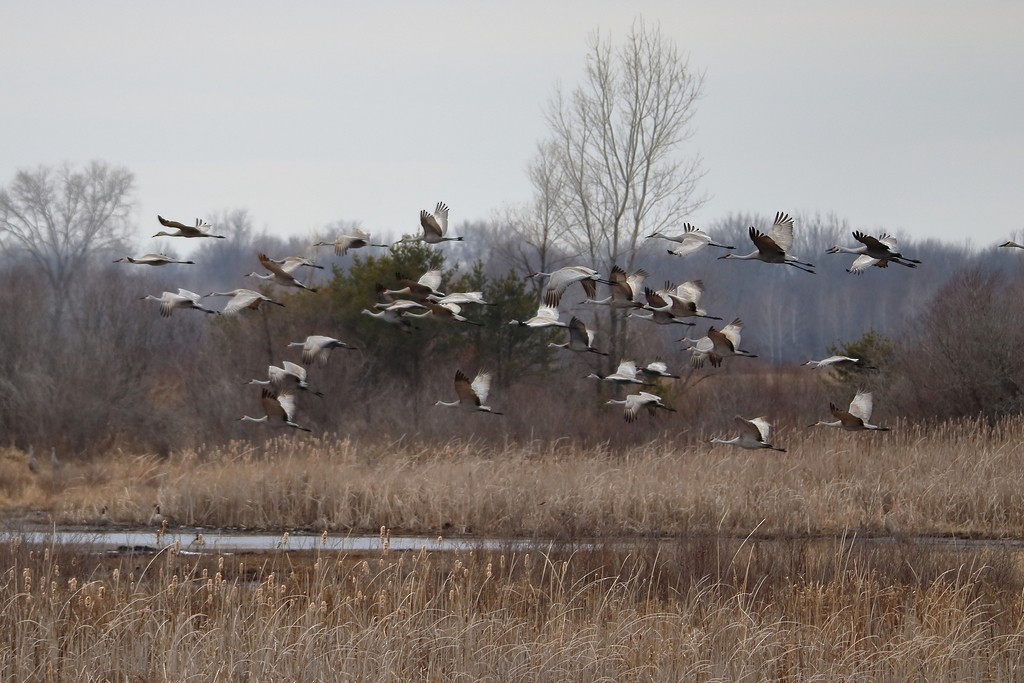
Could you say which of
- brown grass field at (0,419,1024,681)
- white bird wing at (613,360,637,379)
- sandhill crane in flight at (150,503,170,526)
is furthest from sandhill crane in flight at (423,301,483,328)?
sandhill crane in flight at (150,503,170,526)

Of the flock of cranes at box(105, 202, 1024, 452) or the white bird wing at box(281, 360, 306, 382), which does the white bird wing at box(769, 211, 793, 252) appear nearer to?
the flock of cranes at box(105, 202, 1024, 452)

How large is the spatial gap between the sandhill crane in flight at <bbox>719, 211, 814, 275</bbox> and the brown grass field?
3.10m

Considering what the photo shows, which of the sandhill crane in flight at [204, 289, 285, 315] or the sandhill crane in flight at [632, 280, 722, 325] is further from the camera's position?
the sandhill crane in flight at [204, 289, 285, 315]

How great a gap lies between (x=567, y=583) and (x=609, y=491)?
6.57 metres

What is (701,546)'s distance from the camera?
13734 millimetres

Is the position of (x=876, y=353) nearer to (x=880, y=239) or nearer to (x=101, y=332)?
(x=880, y=239)

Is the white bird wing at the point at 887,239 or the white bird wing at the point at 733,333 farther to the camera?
the white bird wing at the point at 733,333

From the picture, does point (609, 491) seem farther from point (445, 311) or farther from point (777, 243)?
point (777, 243)

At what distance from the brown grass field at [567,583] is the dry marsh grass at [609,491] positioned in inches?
2.1

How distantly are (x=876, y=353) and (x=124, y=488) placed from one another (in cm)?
1833

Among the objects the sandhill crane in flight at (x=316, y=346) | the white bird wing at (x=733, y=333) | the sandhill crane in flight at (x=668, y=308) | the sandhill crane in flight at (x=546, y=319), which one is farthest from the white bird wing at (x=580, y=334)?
the sandhill crane in flight at (x=316, y=346)

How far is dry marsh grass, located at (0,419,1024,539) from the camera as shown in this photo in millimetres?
18766

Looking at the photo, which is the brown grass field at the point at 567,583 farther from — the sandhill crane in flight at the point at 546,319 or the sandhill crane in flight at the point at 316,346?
the sandhill crane in flight at the point at 316,346

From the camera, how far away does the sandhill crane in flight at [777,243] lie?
1252cm
